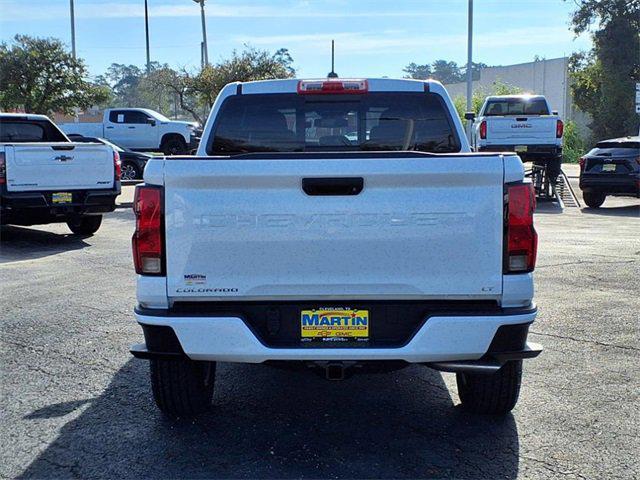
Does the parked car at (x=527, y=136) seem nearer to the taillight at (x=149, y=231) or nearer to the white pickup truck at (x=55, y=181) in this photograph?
the white pickup truck at (x=55, y=181)

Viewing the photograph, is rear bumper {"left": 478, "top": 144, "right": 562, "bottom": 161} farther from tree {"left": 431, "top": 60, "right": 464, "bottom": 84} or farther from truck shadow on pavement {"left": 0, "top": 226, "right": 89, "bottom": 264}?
tree {"left": 431, "top": 60, "right": 464, "bottom": 84}

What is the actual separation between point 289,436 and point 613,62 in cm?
3982

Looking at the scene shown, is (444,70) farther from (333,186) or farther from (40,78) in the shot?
(333,186)

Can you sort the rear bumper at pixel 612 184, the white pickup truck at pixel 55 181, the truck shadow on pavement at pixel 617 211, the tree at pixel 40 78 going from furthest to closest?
the tree at pixel 40 78 → the rear bumper at pixel 612 184 → the truck shadow on pavement at pixel 617 211 → the white pickup truck at pixel 55 181

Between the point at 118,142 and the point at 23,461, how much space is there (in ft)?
76.9

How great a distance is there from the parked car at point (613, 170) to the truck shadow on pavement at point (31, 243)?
11.1m

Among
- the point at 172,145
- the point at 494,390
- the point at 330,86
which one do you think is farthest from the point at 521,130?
the point at 494,390

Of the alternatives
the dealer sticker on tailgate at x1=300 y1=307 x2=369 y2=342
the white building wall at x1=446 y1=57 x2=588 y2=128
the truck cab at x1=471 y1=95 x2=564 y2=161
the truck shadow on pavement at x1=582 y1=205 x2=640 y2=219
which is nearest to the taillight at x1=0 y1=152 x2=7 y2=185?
the dealer sticker on tailgate at x1=300 y1=307 x2=369 y2=342

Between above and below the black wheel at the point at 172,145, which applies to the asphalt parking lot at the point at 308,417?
below

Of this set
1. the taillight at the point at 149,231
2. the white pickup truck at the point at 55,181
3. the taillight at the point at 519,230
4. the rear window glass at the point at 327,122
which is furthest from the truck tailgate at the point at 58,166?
the taillight at the point at 519,230

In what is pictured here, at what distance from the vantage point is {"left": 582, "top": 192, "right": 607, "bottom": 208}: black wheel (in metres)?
17.0

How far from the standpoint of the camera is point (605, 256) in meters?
10.2

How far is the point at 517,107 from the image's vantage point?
20.4 metres

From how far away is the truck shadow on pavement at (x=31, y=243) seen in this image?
35.0 feet
